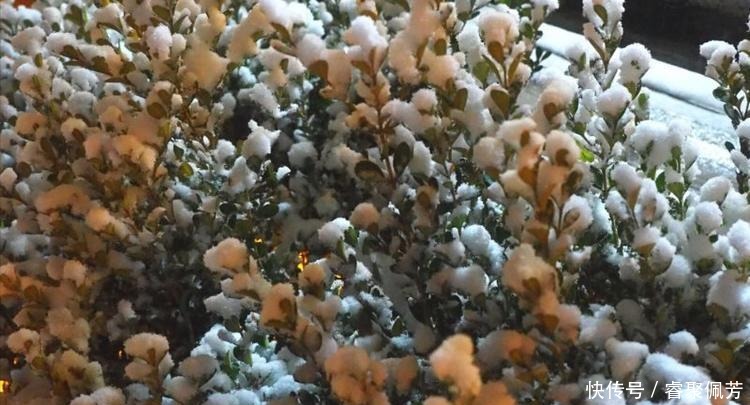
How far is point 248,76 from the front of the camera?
1427 mm

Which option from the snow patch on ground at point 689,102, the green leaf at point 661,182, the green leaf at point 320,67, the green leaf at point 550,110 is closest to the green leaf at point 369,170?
the green leaf at point 320,67

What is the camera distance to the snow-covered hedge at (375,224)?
31.4 inches

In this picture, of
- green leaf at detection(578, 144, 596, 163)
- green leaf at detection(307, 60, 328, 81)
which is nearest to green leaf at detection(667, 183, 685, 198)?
green leaf at detection(578, 144, 596, 163)

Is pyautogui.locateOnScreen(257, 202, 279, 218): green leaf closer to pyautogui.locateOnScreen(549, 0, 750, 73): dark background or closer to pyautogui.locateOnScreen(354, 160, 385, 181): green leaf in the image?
pyautogui.locateOnScreen(354, 160, 385, 181): green leaf

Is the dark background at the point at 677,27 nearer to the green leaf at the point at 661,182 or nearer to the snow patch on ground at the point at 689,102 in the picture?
the snow patch on ground at the point at 689,102

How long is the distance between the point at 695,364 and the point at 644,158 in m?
0.23

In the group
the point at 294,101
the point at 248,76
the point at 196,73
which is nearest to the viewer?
the point at 196,73

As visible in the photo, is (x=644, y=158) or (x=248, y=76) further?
(x=248, y=76)

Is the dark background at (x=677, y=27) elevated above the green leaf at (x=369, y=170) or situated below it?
above

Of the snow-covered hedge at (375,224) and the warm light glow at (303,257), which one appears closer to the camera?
the snow-covered hedge at (375,224)

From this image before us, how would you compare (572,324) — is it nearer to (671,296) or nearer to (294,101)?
(671,296)

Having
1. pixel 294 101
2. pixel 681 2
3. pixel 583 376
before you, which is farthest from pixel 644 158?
pixel 681 2

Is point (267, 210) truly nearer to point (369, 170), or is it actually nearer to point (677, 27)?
point (369, 170)

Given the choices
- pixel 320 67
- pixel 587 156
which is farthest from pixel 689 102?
pixel 320 67
